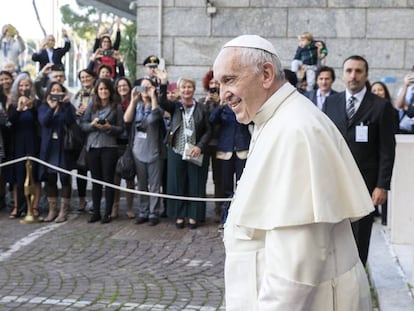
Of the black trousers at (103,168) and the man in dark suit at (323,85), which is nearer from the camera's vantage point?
the man in dark suit at (323,85)

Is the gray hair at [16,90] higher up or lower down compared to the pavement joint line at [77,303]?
higher up

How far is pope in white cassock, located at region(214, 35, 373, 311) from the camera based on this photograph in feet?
7.10

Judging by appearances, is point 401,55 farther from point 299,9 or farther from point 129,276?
point 129,276

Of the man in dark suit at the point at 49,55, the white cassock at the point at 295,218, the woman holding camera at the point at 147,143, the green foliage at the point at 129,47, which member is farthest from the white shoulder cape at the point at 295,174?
the green foliage at the point at 129,47

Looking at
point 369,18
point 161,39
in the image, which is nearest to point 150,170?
point 161,39

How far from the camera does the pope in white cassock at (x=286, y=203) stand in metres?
2.16

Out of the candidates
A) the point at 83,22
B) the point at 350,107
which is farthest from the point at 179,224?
the point at 83,22

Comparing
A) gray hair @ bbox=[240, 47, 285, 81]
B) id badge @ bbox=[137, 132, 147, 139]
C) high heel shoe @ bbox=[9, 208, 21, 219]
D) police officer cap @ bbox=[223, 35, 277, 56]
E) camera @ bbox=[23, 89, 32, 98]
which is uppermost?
police officer cap @ bbox=[223, 35, 277, 56]

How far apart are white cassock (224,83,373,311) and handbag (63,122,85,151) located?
7.12 metres

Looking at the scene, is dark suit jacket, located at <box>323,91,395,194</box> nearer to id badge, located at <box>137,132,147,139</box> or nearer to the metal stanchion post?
id badge, located at <box>137,132,147,139</box>

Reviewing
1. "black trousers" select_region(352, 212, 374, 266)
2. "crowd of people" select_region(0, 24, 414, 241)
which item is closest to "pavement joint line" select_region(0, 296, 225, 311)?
"black trousers" select_region(352, 212, 374, 266)

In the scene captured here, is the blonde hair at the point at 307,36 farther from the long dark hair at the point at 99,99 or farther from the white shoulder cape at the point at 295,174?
the white shoulder cape at the point at 295,174

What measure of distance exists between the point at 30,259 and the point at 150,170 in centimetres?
238

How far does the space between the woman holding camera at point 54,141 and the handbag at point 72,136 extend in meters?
0.05
